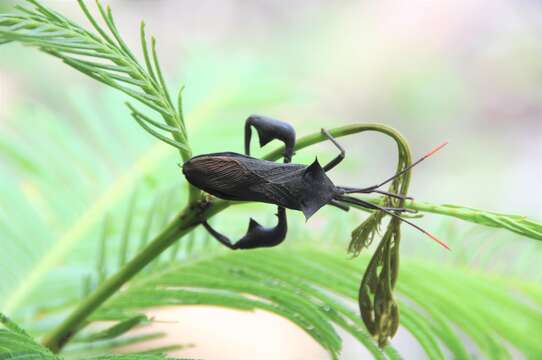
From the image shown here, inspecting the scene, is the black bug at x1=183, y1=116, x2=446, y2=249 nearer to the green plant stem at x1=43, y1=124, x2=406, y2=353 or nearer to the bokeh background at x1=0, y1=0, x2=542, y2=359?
the green plant stem at x1=43, y1=124, x2=406, y2=353

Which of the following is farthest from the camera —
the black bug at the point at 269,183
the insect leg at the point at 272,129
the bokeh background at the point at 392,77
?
the bokeh background at the point at 392,77

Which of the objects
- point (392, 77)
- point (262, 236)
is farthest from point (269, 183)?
point (392, 77)

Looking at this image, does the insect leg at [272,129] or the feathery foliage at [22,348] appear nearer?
the feathery foliage at [22,348]

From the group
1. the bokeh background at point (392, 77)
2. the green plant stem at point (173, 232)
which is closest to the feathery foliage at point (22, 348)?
the green plant stem at point (173, 232)

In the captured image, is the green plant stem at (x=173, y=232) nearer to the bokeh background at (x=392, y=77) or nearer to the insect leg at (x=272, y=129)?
the insect leg at (x=272, y=129)

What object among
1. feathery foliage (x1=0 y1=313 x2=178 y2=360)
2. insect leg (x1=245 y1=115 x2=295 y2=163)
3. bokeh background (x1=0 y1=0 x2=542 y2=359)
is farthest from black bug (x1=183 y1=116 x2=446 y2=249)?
bokeh background (x1=0 y1=0 x2=542 y2=359)

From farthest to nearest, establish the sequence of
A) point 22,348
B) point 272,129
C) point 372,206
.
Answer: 1. point 272,129
2. point 372,206
3. point 22,348

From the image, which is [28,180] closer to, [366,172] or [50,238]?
[50,238]

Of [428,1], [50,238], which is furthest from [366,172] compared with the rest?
[50,238]

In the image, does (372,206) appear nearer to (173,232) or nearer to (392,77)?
(173,232)
